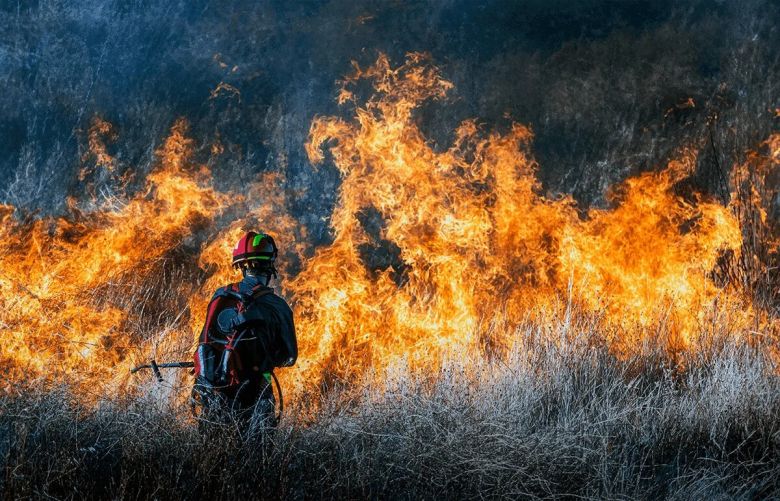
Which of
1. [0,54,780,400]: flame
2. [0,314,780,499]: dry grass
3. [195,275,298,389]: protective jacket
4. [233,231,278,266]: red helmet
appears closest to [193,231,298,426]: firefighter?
[195,275,298,389]: protective jacket

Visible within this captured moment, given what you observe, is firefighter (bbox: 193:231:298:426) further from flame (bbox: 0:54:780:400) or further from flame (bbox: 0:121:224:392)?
flame (bbox: 0:54:780:400)

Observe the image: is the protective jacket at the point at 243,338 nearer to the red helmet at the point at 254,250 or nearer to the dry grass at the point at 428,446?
the red helmet at the point at 254,250

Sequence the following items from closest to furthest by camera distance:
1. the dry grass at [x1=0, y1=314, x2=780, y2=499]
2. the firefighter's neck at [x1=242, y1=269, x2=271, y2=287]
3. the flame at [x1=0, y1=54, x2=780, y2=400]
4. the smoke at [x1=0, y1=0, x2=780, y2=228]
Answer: the dry grass at [x1=0, y1=314, x2=780, y2=499], the firefighter's neck at [x1=242, y1=269, x2=271, y2=287], the flame at [x1=0, y1=54, x2=780, y2=400], the smoke at [x1=0, y1=0, x2=780, y2=228]

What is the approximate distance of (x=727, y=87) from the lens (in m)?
15.5

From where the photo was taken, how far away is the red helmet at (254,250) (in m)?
6.35

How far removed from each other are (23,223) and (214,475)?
33.0 feet

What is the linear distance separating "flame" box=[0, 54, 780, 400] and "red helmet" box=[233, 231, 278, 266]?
2133mm

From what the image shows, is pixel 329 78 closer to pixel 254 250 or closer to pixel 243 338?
pixel 254 250

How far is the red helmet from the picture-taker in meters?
6.35

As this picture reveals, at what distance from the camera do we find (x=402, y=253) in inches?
484

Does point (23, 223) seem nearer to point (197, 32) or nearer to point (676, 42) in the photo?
point (197, 32)

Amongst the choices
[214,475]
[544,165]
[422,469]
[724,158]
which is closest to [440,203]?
[544,165]

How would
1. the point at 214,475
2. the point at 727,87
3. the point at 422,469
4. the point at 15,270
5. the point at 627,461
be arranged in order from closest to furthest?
1. the point at 214,475
2. the point at 422,469
3. the point at 627,461
4. the point at 15,270
5. the point at 727,87

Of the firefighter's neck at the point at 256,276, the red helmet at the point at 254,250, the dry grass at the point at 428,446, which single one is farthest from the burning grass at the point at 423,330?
the red helmet at the point at 254,250
